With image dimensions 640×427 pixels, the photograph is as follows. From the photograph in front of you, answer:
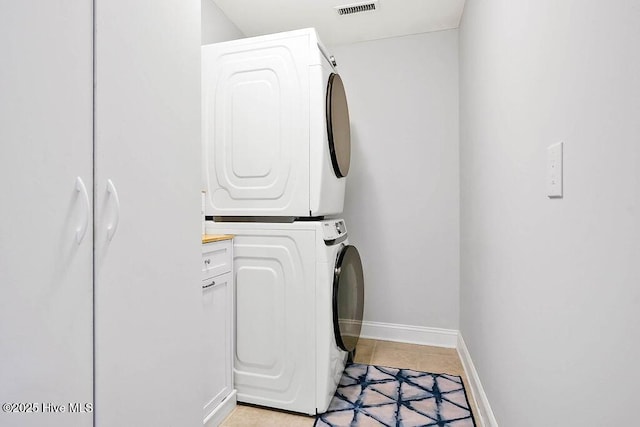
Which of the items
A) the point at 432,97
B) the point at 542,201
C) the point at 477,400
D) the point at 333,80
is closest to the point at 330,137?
the point at 333,80

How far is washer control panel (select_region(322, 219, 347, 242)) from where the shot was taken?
1837 millimetres

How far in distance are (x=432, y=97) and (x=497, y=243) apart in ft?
5.66

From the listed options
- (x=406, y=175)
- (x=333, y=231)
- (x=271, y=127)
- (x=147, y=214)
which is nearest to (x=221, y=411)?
(x=333, y=231)

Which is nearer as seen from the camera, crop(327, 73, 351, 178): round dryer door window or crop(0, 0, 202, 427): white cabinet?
crop(0, 0, 202, 427): white cabinet

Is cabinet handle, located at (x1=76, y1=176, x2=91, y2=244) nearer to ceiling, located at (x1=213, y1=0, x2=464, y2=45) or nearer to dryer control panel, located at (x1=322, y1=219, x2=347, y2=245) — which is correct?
dryer control panel, located at (x1=322, y1=219, x2=347, y2=245)

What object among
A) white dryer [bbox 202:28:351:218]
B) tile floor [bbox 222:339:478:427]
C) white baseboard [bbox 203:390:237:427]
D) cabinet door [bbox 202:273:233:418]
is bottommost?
tile floor [bbox 222:339:478:427]

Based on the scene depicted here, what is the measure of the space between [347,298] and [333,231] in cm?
46

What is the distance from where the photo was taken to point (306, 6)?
2.43 metres

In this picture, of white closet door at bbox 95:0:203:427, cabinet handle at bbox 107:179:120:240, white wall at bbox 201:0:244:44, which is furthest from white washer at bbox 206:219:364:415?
white wall at bbox 201:0:244:44

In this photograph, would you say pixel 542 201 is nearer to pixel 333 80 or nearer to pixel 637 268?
pixel 637 268

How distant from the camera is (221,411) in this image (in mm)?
1781

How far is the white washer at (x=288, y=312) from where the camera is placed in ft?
5.95

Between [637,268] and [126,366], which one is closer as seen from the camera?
[637,268]

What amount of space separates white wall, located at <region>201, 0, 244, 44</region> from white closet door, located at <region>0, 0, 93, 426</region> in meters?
1.70
